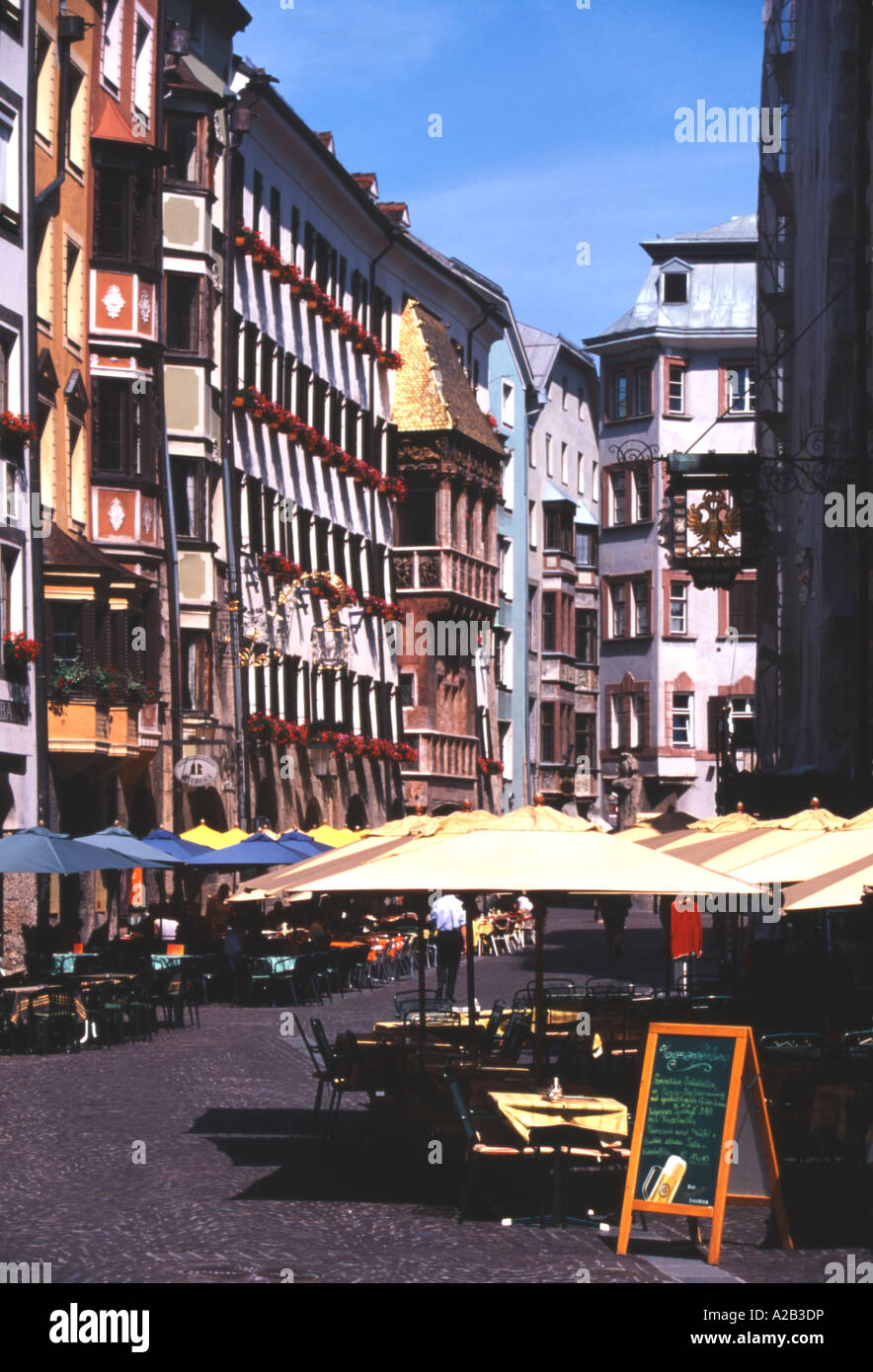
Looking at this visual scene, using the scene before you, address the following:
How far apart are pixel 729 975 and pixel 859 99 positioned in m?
12.7

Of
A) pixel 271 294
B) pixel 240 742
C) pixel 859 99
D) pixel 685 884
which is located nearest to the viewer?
pixel 685 884

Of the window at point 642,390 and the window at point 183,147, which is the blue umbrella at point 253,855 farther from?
the window at point 642,390

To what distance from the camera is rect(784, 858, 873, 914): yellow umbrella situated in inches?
618

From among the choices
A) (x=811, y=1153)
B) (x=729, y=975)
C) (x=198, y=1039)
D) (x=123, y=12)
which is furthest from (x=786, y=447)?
(x=811, y=1153)

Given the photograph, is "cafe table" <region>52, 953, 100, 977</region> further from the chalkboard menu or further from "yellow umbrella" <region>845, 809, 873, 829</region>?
the chalkboard menu

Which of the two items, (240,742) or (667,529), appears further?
(240,742)

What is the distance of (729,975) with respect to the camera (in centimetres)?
3219

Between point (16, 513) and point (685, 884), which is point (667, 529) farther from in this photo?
point (685, 884)

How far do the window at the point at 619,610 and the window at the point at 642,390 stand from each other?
658 centimetres

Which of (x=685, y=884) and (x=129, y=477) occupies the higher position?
(x=129, y=477)

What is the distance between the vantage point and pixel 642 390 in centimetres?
8988

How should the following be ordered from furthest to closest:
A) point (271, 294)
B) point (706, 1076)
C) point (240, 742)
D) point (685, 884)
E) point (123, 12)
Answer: point (271, 294) → point (240, 742) → point (123, 12) → point (685, 884) → point (706, 1076)

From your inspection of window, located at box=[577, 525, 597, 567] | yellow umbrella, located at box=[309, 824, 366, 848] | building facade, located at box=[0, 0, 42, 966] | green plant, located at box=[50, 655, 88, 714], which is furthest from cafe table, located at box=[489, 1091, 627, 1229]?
window, located at box=[577, 525, 597, 567]

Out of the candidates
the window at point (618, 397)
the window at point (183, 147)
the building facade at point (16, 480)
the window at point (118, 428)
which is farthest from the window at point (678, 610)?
the building facade at point (16, 480)
